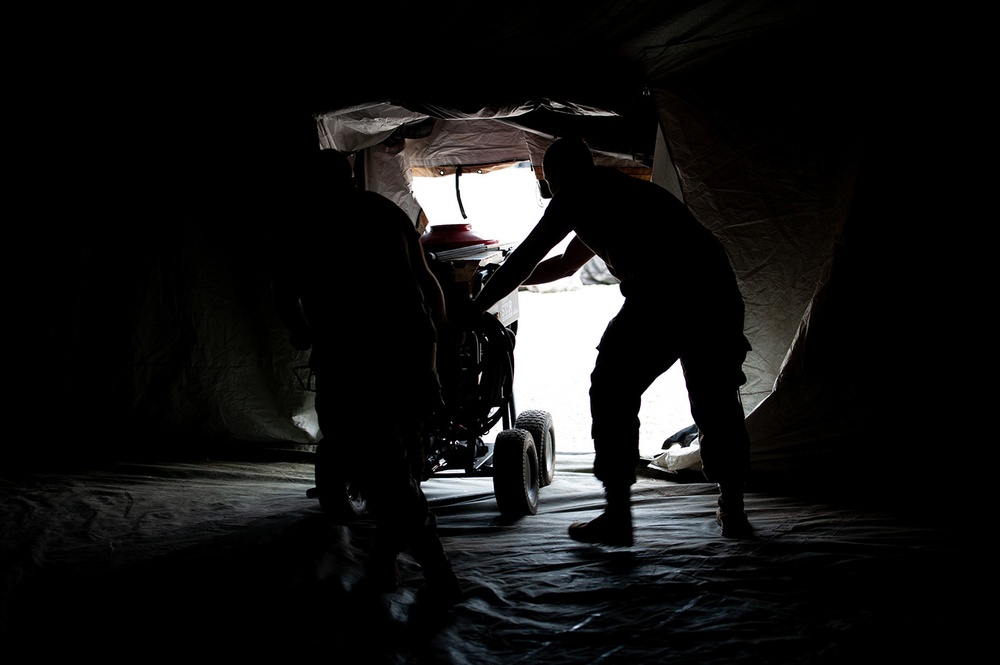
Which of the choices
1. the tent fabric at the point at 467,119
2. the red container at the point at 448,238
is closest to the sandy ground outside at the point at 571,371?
the tent fabric at the point at 467,119

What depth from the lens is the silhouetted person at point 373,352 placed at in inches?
77.6

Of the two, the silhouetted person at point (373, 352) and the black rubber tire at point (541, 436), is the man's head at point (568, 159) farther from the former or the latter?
the black rubber tire at point (541, 436)

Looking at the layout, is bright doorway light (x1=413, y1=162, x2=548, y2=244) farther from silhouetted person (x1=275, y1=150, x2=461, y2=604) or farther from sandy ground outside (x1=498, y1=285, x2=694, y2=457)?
silhouetted person (x1=275, y1=150, x2=461, y2=604)

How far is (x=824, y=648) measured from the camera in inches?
64.7

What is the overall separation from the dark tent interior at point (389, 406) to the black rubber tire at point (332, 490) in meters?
0.11

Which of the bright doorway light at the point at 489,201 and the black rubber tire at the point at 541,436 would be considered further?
the bright doorway light at the point at 489,201

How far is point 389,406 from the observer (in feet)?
6.52

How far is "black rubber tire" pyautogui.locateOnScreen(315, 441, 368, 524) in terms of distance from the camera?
105 inches

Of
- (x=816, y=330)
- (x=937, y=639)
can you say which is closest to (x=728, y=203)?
(x=816, y=330)

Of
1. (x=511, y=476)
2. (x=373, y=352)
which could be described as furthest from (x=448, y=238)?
(x=373, y=352)

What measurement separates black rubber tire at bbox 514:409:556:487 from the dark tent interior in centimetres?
14

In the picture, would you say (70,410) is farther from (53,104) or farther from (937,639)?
(937,639)

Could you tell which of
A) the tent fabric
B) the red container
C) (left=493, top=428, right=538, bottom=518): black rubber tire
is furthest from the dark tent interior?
the red container

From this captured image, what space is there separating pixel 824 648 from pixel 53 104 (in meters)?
4.24
